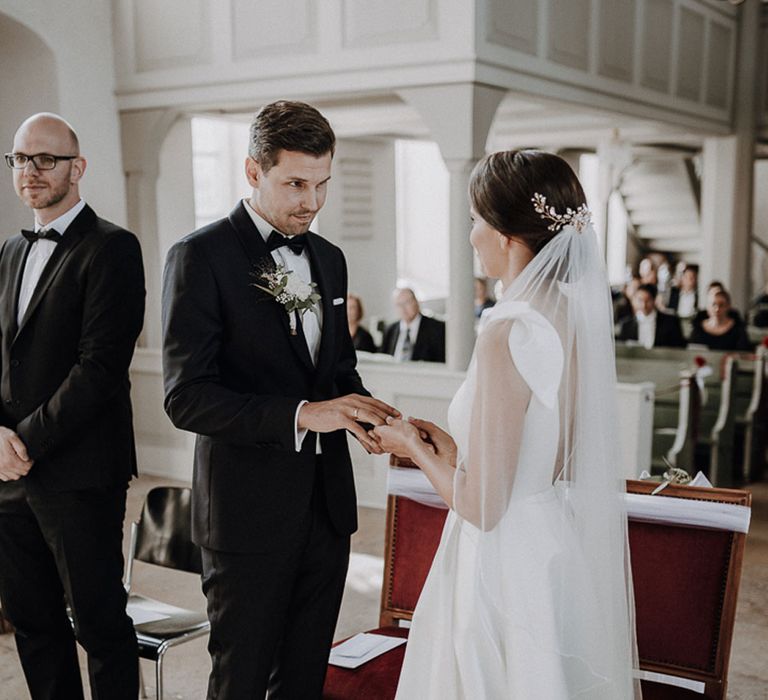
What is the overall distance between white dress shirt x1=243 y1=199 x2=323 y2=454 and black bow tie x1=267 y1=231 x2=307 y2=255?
0.5 inches

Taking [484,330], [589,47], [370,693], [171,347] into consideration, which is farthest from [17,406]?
[589,47]

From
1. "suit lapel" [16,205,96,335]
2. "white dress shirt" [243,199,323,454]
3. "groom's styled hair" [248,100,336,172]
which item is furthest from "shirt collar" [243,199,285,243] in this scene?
"suit lapel" [16,205,96,335]

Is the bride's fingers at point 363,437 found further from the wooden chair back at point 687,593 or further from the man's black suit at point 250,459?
the wooden chair back at point 687,593

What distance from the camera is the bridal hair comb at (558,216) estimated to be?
1907mm

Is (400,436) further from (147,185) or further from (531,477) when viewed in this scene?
(147,185)

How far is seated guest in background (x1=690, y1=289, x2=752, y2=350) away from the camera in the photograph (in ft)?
26.3

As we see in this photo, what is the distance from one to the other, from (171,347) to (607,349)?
94 cm

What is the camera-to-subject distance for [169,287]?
6.59 feet

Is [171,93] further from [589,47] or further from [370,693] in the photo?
[370,693]

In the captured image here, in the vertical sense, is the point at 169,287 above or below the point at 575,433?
above

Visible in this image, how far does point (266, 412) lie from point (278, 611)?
1.52 feet

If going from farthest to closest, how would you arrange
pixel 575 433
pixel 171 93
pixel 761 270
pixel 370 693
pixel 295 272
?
pixel 761 270 → pixel 171 93 → pixel 370 693 → pixel 295 272 → pixel 575 433

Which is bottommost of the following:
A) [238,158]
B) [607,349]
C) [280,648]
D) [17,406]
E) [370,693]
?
[370,693]

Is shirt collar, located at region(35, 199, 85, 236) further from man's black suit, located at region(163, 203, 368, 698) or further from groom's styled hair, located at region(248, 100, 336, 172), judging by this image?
groom's styled hair, located at region(248, 100, 336, 172)
